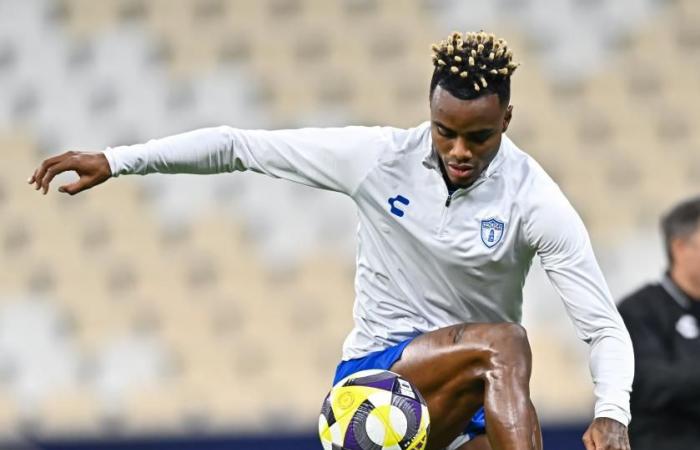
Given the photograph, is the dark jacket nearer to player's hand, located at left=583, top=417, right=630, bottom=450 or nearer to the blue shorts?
the blue shorts

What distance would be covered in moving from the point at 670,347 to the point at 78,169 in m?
1.85

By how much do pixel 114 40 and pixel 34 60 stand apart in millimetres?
430

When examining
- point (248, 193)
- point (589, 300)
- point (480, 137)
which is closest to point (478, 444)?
point (589, 300)

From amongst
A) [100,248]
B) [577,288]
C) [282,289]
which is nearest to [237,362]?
[282,289]

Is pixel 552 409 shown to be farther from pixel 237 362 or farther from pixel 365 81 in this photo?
pixel 365 81

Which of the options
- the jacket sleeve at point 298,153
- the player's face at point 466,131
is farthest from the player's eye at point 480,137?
the jacket sleeve at point 298,153

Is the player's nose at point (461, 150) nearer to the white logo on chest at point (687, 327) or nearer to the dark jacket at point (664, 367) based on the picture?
the dark jacket at point (664, 367)

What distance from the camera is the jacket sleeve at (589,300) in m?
2.84

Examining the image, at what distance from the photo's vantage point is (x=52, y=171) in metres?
2.85

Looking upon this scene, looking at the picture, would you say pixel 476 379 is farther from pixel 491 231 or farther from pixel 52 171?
pixel 52 171

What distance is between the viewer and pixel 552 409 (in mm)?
5508

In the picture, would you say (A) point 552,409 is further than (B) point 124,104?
No

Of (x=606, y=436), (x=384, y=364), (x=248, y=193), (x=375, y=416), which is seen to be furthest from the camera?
(x=248, y=193)

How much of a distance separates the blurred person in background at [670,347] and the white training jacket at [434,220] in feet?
2.26
